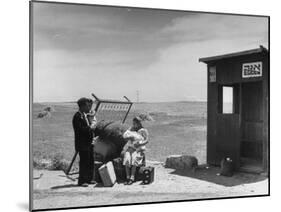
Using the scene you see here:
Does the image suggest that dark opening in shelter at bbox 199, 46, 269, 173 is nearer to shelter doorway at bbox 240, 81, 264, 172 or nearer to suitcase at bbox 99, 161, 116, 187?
shelter doorway at bbox 240, 81, 264, 172

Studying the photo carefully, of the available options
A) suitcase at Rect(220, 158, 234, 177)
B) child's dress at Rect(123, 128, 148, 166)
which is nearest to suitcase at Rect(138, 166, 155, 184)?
child's dress at Rect(123, 128, 148, 166)

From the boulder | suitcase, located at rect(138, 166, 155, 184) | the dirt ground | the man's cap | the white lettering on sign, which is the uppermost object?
the white lettering on sign

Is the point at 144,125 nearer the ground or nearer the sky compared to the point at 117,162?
nearer the sky

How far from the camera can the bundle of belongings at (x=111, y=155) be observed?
5379mm

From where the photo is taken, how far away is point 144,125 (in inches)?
221

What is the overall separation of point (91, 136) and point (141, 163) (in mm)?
719

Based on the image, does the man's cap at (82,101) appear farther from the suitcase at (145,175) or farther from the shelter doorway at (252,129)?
the shelter doorway at (252,129)

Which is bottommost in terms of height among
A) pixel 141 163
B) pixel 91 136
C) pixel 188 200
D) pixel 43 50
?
pixel 188 200

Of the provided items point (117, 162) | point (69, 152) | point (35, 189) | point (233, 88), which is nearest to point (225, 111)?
point (233, 88)

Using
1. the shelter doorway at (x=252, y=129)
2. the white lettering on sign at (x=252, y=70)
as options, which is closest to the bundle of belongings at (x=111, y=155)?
the shelter doorway at (x=252, y=129)

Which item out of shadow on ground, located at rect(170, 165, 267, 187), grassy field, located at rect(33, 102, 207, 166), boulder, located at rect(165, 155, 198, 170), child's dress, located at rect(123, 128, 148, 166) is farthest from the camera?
shadow on ground, located at rect(170, 165, 267, 187)

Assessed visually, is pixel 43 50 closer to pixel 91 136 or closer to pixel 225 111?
pixel 91 136

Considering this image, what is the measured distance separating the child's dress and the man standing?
45 centimetres

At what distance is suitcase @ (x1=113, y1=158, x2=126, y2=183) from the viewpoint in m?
→ 5.44
